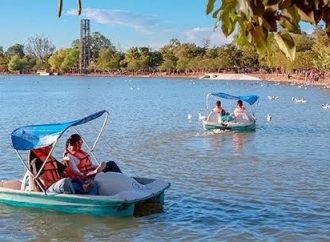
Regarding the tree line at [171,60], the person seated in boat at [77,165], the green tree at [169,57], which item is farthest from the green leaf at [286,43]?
the green tree at [169,57]

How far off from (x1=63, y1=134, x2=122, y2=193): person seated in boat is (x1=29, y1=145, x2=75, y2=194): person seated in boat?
0.24 meters

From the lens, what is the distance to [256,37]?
2350 millimetres

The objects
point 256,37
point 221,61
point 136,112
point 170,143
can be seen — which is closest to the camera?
point 256,37

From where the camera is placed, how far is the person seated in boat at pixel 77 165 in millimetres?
11289

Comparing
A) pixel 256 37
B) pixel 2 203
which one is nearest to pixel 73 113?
pixel 2 203

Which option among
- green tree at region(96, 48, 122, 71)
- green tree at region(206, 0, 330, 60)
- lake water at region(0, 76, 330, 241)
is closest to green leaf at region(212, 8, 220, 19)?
green tree at region(206, 0, 330, 60)

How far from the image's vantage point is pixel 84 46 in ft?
621

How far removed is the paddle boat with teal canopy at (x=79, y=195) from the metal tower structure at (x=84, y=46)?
175215 millimetres

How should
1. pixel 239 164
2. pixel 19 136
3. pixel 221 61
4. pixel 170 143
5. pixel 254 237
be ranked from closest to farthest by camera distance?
pixel 254 237 → pixel 19 136 → pixel 239 164 → pixel 170 143 → pixel 221 61

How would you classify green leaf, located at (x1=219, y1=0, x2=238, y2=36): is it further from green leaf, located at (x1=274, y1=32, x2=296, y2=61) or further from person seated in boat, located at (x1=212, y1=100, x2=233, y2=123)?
person seated in boat, located at (x1=212, y1=100, x2=233, y2=123)

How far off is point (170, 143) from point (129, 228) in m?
12.8

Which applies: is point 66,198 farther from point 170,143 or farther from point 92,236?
point 170,143

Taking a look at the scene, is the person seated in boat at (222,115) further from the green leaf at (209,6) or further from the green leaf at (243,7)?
the green leaf at (243,7)

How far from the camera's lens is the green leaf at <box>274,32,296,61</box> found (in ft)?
7.21
